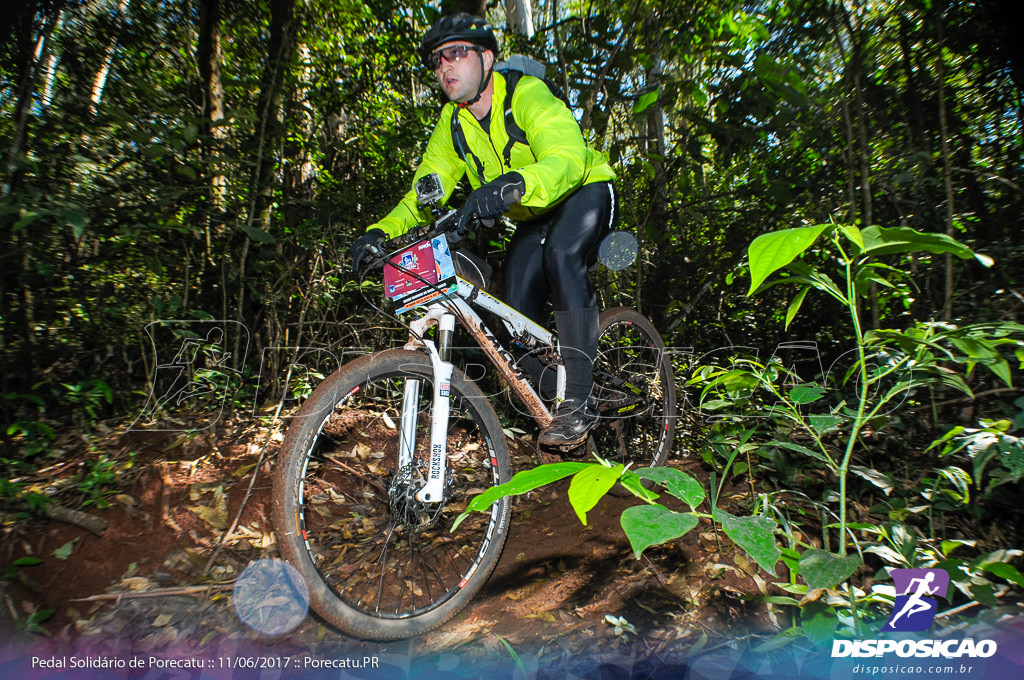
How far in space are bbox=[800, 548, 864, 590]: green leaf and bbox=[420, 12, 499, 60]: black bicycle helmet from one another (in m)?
2.19

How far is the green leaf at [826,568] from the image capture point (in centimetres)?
98

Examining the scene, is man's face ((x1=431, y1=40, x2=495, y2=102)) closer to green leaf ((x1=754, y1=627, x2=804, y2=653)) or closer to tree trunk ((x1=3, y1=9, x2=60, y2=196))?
tree trunk ((x1=3, y1=9, x2=60, y2=196))

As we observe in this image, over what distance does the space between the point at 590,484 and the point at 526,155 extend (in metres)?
1.77

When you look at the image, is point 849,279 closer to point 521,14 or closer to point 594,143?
point 594,143

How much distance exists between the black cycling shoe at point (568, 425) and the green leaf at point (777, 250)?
1.54 meters

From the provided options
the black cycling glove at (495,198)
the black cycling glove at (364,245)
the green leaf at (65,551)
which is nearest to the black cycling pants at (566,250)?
the black cycling glove at (495,198)

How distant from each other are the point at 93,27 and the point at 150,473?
103 inches

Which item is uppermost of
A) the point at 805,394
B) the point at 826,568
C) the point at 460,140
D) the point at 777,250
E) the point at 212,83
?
the point at 212,83

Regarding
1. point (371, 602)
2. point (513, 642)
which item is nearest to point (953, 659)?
point (513, 642)

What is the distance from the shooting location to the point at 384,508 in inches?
90.1

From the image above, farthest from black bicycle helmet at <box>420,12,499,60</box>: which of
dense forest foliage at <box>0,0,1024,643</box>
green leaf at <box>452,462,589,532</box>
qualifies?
green leaf at <box>452,462,589,532</box>

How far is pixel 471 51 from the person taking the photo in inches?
82.2

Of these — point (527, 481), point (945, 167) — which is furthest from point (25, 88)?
point (945, 167)

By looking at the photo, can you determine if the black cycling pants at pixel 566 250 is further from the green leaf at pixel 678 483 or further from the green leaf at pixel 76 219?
the green leaf at pixel 76 219
